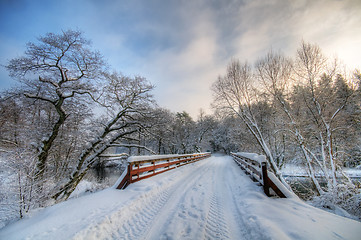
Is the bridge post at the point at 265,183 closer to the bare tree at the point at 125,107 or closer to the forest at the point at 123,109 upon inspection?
the forest at the point at 123,109

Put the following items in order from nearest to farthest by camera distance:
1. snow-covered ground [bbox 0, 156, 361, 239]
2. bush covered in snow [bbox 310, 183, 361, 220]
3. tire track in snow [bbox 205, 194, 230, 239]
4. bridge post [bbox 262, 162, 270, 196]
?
snow-covered ground [bbox 0, 156, 361, 239], tire track in snow [bbox 205, 194, 230, 239], bush covered in snow [bbox 310, 183, 361, 220], bridge post [bbox 262, 162, 270, 196]

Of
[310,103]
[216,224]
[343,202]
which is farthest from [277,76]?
[216,224]

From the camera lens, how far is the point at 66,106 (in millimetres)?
8219

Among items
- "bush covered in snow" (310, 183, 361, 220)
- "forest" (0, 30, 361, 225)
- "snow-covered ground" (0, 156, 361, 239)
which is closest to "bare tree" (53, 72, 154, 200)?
"forest" (0, 30, 361, 225)

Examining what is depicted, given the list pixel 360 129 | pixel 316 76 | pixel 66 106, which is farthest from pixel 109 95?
pixel 360 129

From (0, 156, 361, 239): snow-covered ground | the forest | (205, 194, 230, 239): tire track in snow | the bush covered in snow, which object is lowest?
the bush covered in snow

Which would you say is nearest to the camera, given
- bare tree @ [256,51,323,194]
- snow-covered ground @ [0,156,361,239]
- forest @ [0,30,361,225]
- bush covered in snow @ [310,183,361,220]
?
snow-covered ground @ [0,156,361,239]

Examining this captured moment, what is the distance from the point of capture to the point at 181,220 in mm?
2701

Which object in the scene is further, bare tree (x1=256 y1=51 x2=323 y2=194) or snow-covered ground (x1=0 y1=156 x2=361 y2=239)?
bare tree (x1=256 y1=51 x2=323 y2=194)

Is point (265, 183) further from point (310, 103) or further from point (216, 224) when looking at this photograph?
point (310, 103)

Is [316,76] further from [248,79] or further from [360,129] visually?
[360,129]

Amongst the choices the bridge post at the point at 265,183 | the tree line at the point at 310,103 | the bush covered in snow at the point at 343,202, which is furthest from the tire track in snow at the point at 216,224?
the tree line at the point at 310,103

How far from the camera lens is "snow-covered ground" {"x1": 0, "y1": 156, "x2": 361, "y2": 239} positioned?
205 centimetres

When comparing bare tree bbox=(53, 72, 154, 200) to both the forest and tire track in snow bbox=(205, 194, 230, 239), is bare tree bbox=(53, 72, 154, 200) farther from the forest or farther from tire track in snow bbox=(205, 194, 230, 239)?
tire track in snow bbox=(205, 194, 230, 239)
